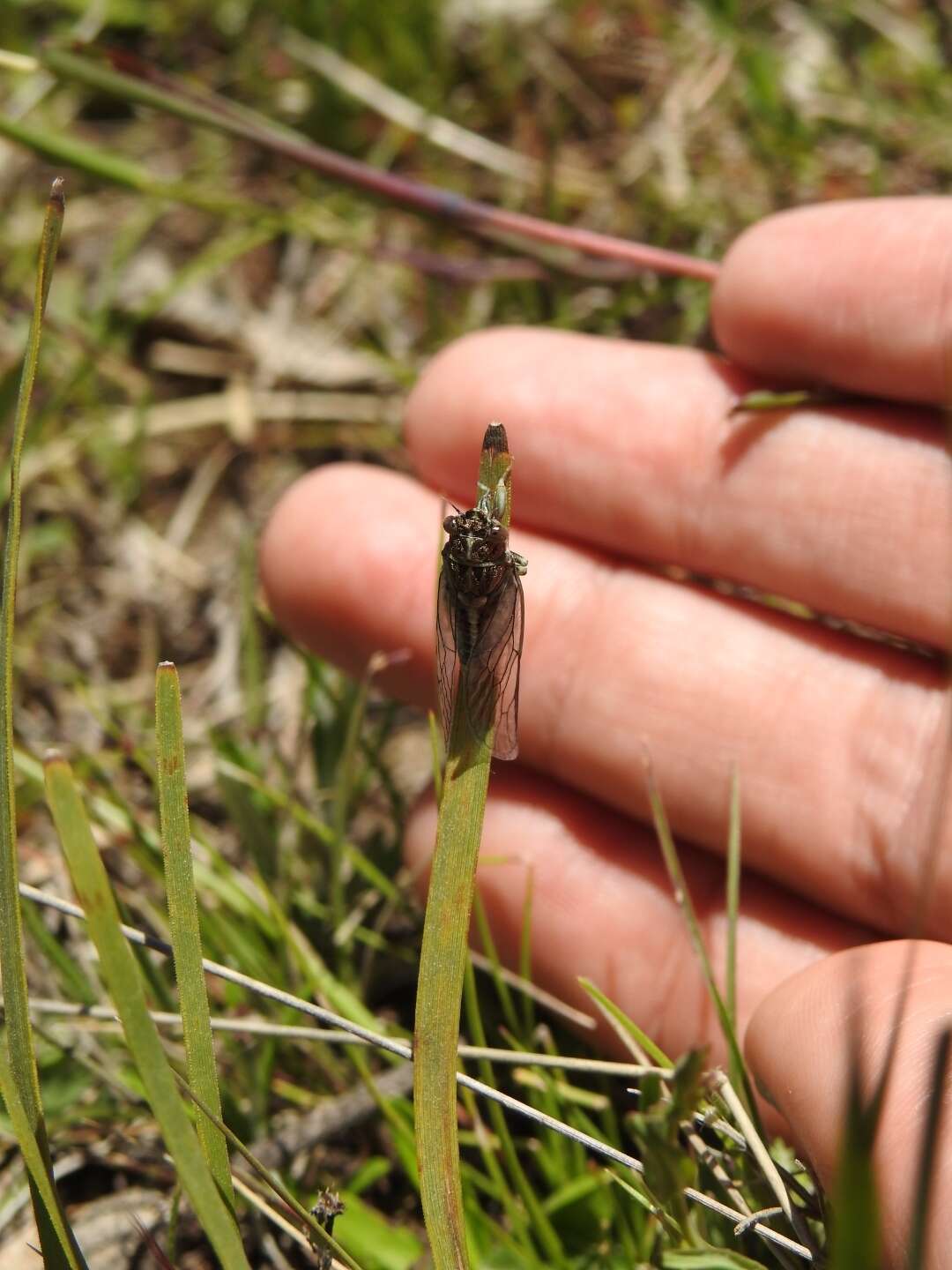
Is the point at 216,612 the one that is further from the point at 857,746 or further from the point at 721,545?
the point at 857,746

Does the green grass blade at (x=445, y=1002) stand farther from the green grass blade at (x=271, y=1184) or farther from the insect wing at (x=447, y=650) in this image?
the insect wing at (x=447, y=650)

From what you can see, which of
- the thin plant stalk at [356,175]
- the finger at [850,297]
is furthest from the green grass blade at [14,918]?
the thin plant stalk at [356,175]

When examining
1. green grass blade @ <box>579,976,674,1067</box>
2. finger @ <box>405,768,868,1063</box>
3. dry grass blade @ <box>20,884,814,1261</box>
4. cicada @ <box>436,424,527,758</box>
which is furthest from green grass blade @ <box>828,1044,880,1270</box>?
finger @ <box>405,768,868,1063</box>

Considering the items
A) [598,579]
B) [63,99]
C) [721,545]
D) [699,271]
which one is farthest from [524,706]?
[63,99]

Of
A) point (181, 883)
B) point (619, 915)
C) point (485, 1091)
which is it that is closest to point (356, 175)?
point (619, 915)

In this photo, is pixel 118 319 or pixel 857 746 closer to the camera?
pixel 857 746
